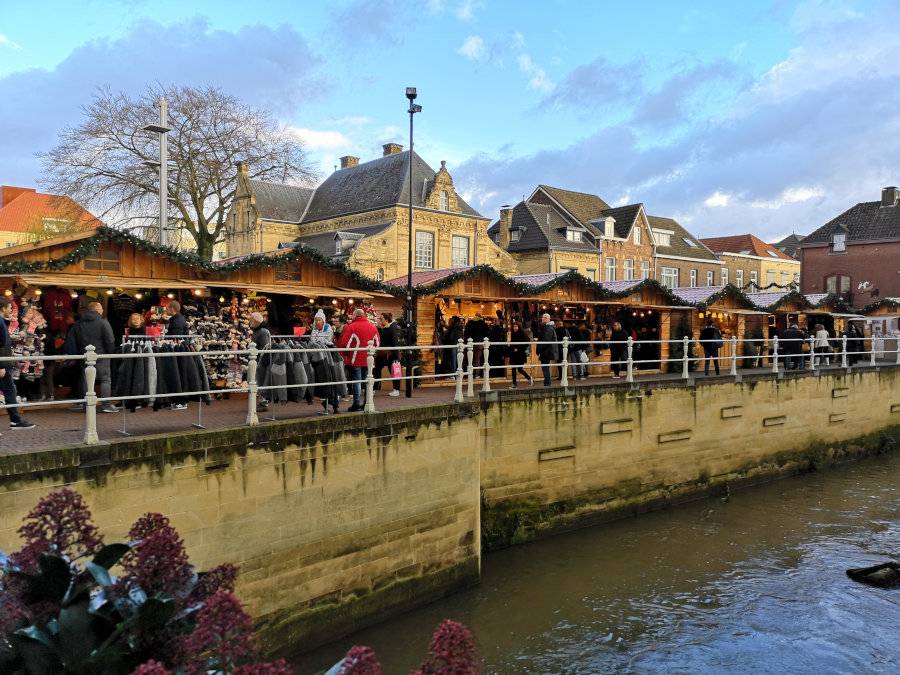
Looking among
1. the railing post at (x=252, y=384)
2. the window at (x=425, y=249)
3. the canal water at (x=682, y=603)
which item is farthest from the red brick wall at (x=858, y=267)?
the railing post at (x=252, y=384)

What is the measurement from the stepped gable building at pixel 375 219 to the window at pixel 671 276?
14.5 m

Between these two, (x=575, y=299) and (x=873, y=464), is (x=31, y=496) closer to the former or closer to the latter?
(x=575, y=299)

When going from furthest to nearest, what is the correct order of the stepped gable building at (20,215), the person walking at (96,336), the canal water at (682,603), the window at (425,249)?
the stepped gable building at (20,215), the window at (425,249), the person walking at (96,336), the canal water at (682,603)

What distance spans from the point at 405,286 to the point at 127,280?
653 cm

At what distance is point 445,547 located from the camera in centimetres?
1099

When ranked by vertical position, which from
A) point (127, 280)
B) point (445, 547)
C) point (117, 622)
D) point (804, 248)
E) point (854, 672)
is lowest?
point (854, 672)

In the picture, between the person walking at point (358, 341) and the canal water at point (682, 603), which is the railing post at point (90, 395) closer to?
the canal water at point (682, 603)

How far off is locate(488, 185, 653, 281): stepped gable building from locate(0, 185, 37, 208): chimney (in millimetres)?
42135

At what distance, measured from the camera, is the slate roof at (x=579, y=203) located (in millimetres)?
50531

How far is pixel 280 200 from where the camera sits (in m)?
45.5

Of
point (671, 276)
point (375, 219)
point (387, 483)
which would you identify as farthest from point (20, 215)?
point (387, 483)

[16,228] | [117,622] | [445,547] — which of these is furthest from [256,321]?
[16,228]

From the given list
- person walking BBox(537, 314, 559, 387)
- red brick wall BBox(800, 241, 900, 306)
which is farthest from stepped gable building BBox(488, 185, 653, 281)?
person walking BBox(537, 314, 559, 387)

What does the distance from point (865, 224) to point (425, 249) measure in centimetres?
2965
